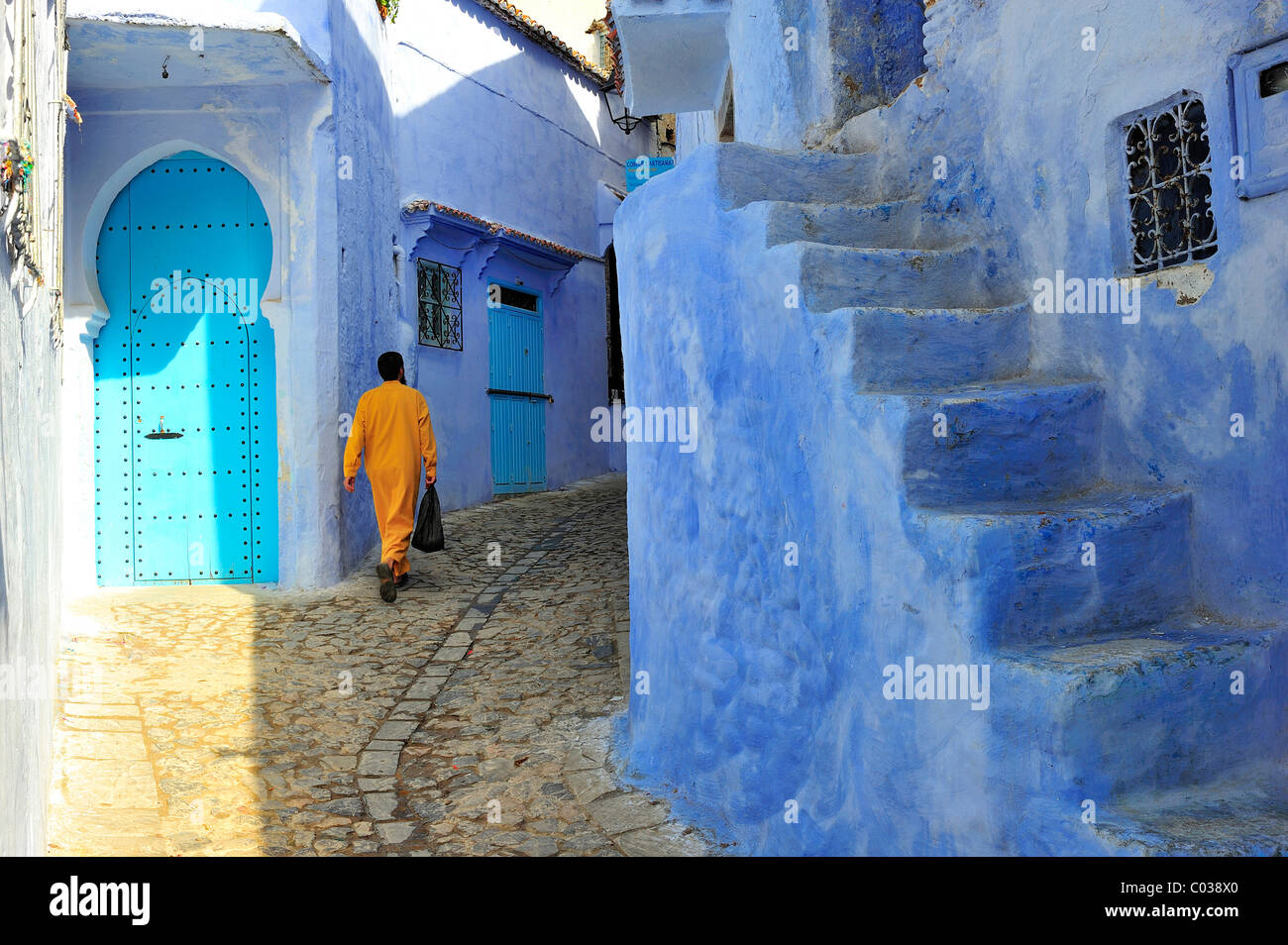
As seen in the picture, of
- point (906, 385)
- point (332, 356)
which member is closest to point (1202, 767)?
point (906, 385)

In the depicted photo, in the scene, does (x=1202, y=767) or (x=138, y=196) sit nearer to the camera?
(x=1202, y=767)

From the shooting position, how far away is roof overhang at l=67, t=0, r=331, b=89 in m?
6.60

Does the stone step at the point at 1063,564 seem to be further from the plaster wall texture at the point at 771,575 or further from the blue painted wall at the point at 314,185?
the blue painted wall at the point at 314,185

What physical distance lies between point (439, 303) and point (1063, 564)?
9535 mm

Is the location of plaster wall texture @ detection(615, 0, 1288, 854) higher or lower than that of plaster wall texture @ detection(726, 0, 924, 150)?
lower

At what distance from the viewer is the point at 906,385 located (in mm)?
3322

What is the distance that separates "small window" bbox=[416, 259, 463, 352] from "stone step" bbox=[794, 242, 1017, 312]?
794 cm

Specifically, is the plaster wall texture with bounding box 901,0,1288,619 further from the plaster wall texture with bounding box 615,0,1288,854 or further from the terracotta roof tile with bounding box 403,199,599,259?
the terracotta roof tile with bounding box 403,199,599,259

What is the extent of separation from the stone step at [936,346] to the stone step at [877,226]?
60cm

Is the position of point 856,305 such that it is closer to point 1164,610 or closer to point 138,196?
point 1164,610

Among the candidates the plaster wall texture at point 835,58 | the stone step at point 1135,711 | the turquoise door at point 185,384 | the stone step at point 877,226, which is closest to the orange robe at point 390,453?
the turquoise door at point 185,384

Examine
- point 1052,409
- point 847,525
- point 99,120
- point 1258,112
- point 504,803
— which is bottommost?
point 504,803

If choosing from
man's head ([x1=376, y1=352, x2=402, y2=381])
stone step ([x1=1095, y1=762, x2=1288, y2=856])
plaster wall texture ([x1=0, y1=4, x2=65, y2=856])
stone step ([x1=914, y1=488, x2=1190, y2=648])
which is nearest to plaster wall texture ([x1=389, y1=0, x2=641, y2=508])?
man's head ([x1=376, y1=352, x2=402, y2=381])

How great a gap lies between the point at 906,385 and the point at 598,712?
2.58m
